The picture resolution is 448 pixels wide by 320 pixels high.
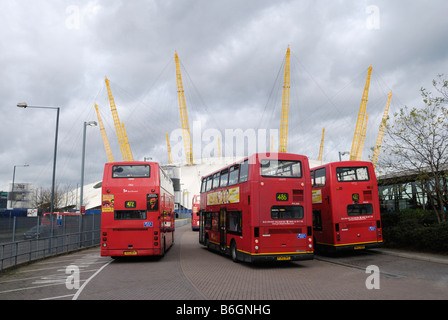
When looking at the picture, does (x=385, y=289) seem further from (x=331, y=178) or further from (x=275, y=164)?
(x=331, y=178)

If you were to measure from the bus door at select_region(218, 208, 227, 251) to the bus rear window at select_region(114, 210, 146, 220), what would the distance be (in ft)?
11.8

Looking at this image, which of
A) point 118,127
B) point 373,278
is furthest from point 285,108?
point 373,278

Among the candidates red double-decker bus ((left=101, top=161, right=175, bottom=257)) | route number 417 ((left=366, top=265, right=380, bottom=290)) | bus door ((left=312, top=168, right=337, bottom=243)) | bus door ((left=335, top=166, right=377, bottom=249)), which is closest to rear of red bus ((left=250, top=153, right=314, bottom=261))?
route number 417 ((left=366, top=265, right=380, bottom=290))

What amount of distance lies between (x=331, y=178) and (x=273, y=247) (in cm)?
445

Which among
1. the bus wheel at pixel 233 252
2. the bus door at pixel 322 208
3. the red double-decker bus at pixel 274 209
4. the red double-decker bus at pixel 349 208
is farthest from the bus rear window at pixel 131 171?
the red double-decker bus at pixel 349 208

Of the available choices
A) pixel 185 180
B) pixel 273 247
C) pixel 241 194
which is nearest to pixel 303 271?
pixel 273 247

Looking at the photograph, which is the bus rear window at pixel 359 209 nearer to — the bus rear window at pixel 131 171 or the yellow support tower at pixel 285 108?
the bus rear window at pixel 131 171

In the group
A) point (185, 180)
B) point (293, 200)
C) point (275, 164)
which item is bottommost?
point (293, 200)

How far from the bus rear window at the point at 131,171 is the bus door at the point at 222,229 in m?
3.81

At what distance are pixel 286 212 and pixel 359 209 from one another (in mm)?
4209

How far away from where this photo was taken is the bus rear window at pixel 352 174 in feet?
53.8

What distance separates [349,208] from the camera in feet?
53.4

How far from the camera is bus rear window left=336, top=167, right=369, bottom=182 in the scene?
53.8 feet

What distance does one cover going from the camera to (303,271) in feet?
42.7
